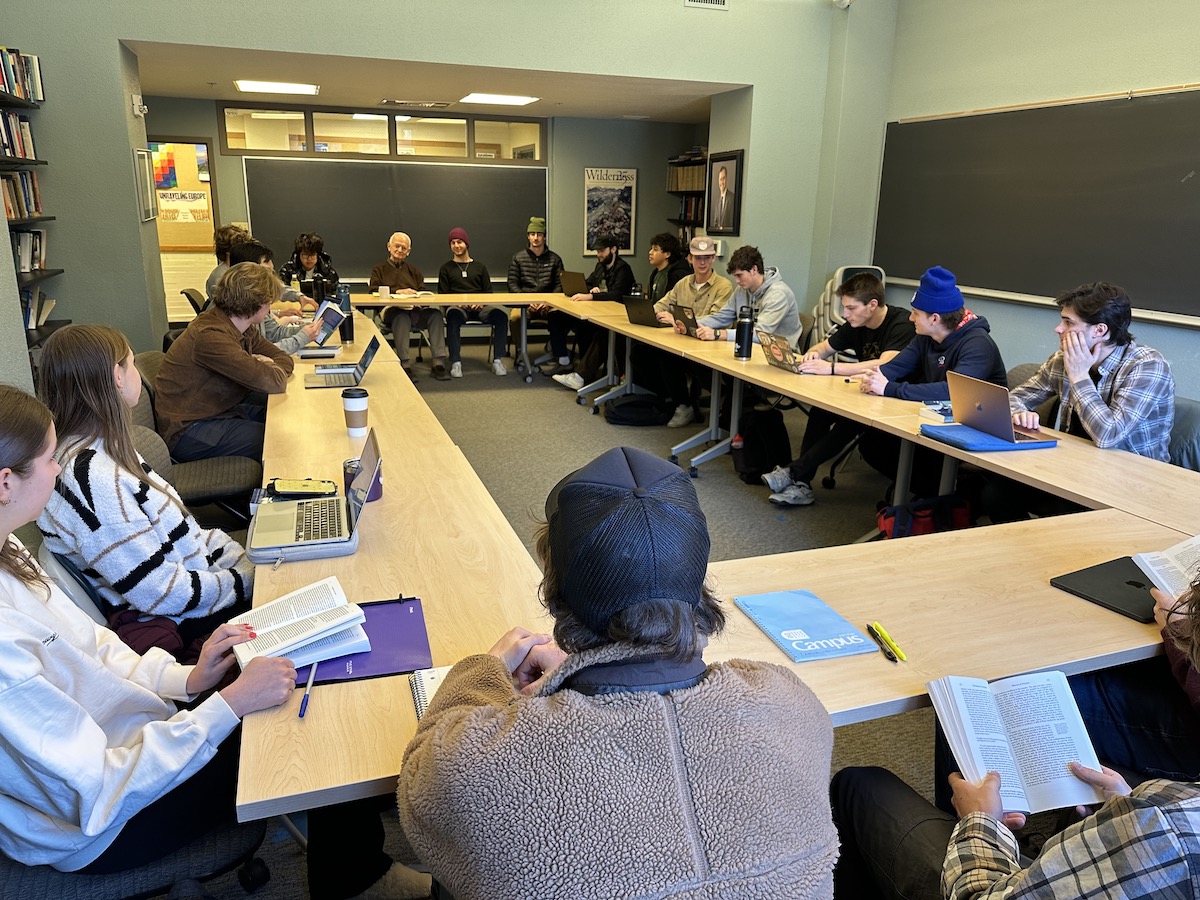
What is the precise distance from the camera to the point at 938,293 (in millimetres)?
3561

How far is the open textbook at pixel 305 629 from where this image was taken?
1.46 metres

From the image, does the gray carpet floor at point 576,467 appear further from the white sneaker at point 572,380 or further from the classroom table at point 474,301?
the classroom table at point 474,301

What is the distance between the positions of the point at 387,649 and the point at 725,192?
647 cm

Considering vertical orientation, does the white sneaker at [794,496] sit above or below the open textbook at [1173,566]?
below

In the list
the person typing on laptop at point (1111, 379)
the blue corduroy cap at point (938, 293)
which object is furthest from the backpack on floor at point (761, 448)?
the person typing on laptop at point (1111, 379)

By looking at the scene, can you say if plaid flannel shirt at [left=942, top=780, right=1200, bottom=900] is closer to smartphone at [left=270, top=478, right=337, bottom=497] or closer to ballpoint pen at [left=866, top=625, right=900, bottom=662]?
ballpoint pen at [left=866, top=625, right=900, bottom=662]

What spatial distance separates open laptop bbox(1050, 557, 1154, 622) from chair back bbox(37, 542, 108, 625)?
6.63 feet

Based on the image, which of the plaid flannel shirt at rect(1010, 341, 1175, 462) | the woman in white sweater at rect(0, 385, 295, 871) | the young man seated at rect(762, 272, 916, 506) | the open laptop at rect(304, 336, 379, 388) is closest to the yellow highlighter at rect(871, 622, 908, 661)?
the woman in white sweater at rect(0, 385, 295, 871)

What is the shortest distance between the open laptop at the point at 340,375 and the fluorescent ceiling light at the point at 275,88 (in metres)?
4.23

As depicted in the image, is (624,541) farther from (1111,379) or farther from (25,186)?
(25,186)

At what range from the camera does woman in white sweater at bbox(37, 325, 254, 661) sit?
1.68 meters

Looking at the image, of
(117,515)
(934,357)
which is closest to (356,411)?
(117,515)

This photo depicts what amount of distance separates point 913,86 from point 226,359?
5.48 m

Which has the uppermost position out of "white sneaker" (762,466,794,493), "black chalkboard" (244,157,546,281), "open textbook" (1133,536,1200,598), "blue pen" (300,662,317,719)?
"black chalkboard" (244,157,546,281)
